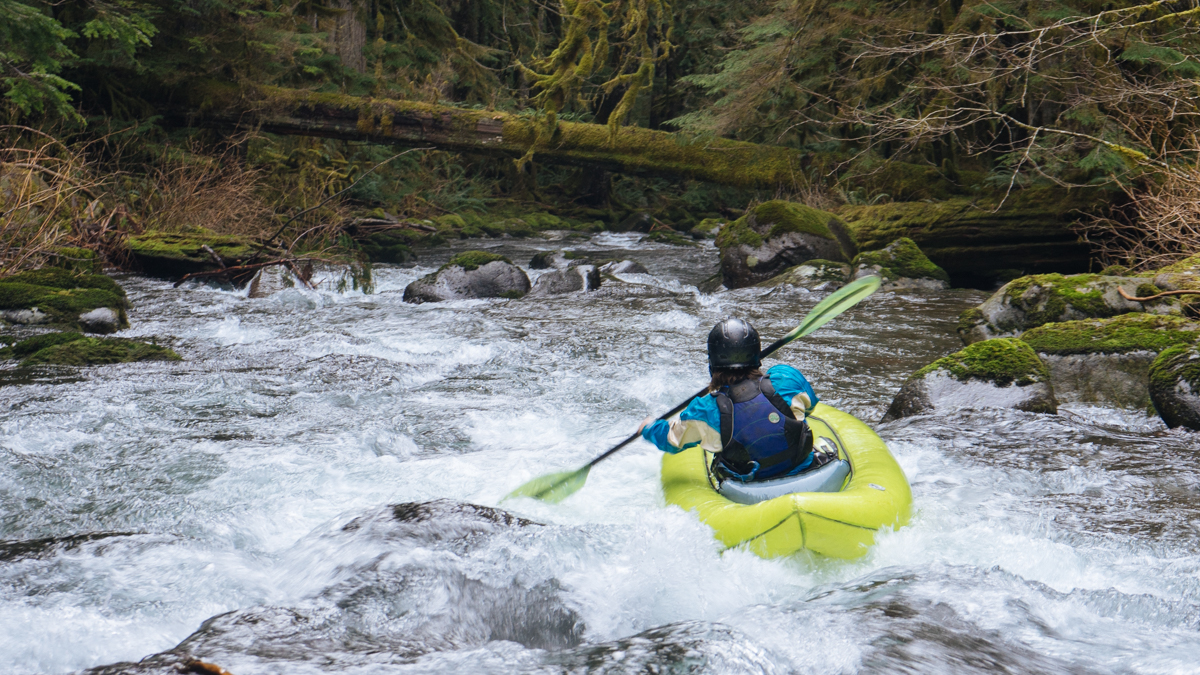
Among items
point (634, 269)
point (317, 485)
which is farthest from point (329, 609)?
point (634, 269)

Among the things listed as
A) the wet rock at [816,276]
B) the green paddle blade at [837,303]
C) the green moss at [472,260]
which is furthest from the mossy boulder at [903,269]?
the green paddle blade at [837,303]

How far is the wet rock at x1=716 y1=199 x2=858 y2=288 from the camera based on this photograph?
10.7m

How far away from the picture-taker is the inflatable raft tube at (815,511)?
3.08 metres

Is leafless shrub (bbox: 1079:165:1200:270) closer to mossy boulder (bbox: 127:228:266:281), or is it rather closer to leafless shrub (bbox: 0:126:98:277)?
leafless shrub (bbox: 0:126:98:277)

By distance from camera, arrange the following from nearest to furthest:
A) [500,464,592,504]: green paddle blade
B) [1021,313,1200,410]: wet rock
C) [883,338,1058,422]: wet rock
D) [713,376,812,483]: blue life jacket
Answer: [713,376,812,483]: blue life jacket, [500,464,592,504]: green paddle blade, [883,338,1058,422]: wet rock, [1021,313,1200,410]: wet rock

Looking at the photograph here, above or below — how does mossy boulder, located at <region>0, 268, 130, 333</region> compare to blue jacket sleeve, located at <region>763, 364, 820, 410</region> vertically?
above

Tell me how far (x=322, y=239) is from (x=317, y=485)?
798 cm

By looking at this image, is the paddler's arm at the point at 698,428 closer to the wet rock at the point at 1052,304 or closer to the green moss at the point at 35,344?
the wet rock at the point at 1052,304

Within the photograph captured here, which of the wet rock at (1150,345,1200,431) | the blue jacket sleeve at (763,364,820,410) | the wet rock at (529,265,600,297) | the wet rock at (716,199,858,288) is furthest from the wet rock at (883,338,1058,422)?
the wet rock at (529,265,600,297)

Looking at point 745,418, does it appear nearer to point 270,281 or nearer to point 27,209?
point 27,209

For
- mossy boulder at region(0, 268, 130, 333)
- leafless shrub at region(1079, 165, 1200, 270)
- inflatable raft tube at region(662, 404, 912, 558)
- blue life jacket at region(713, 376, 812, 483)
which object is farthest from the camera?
mossy boulder at region(0, 268, 130, 333)

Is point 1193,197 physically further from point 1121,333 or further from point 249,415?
point 249,415

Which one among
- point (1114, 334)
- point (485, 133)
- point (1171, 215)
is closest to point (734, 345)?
point (1114, 334)

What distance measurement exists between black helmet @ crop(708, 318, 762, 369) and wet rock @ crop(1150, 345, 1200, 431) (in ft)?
9.07
